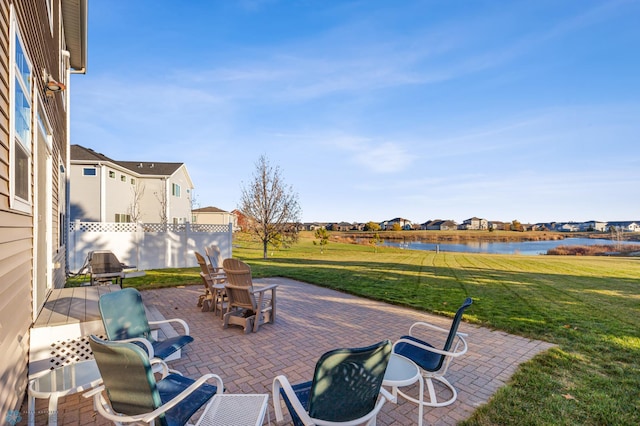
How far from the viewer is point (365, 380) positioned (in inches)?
77.3

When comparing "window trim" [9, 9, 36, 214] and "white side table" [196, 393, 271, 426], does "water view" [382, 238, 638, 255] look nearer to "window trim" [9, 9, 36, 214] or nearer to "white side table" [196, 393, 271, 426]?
"white side table" [196, 393, 271, 426]

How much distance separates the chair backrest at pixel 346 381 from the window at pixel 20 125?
302cm

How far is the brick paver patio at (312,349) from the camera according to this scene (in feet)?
10.2

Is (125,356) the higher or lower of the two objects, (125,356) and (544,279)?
the higher

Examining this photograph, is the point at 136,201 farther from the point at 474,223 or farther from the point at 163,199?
the point at 474,223

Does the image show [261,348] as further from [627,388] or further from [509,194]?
[509,194]

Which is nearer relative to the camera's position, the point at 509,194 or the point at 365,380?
the point at 365,380

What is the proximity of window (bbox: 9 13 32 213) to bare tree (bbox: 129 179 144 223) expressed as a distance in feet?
77.6

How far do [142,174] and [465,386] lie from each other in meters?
28.6

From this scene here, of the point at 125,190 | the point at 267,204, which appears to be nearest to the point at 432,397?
the point at 267,204

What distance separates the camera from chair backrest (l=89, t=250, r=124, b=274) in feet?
28.3

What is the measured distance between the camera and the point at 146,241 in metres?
14.0

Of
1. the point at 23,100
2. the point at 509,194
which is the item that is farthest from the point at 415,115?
the point at 509,194

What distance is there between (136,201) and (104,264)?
1871 centimetres
